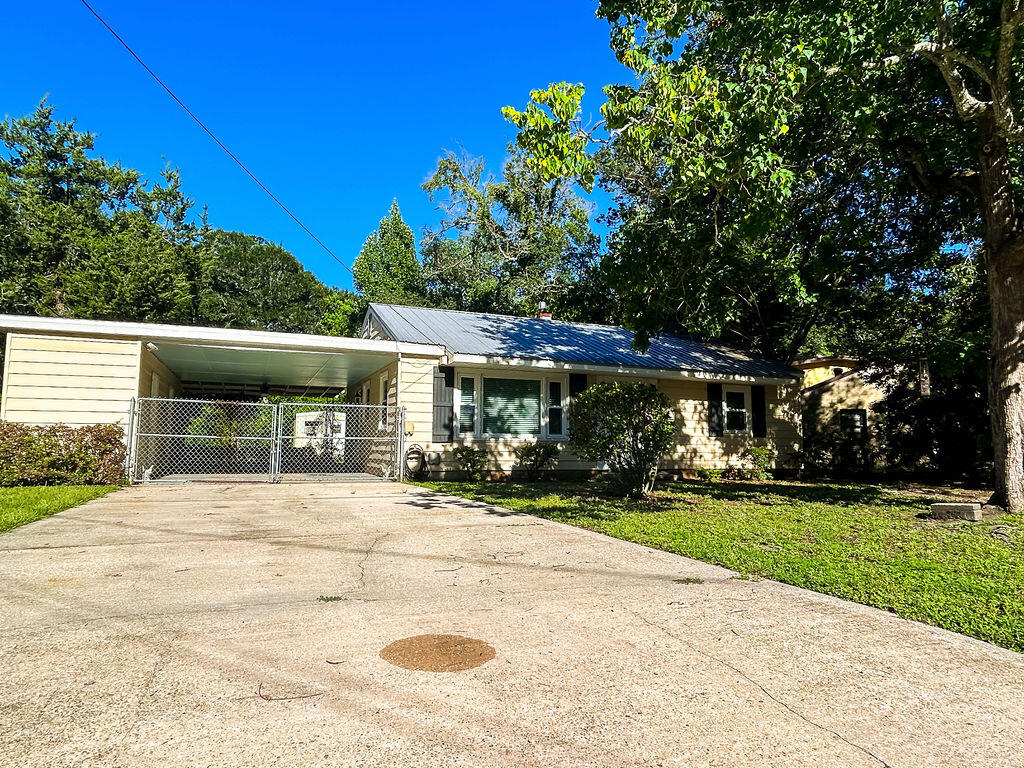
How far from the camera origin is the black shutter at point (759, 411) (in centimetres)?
1633

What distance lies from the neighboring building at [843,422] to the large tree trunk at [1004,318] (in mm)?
7574

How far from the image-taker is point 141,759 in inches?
79.1

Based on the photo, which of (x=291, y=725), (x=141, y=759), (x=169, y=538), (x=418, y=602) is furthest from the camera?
(x=169, y=538)

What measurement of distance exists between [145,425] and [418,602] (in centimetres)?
1010

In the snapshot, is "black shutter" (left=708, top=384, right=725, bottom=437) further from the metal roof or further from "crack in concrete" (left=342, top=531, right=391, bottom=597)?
"crack in concrete" (left=342, top=531, right=391, bottom=597)

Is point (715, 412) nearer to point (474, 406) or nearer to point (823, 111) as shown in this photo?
point (474, 406)

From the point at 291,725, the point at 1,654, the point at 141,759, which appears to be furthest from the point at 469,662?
the point at 1,654

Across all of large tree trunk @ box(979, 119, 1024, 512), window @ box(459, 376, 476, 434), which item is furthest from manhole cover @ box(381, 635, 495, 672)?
window @ box(459, 376, 476, 434)

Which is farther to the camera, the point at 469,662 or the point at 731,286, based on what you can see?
the point at 731,286

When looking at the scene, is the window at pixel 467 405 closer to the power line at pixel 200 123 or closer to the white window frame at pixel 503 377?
the white window frame at pixel 503 377

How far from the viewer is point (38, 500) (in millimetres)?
7984

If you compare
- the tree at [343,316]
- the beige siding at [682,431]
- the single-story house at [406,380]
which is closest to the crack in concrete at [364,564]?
the single-story house at [406,380]

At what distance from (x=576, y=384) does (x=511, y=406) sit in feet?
5.47

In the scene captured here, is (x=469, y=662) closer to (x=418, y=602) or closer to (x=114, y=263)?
(x=418, y=602)
